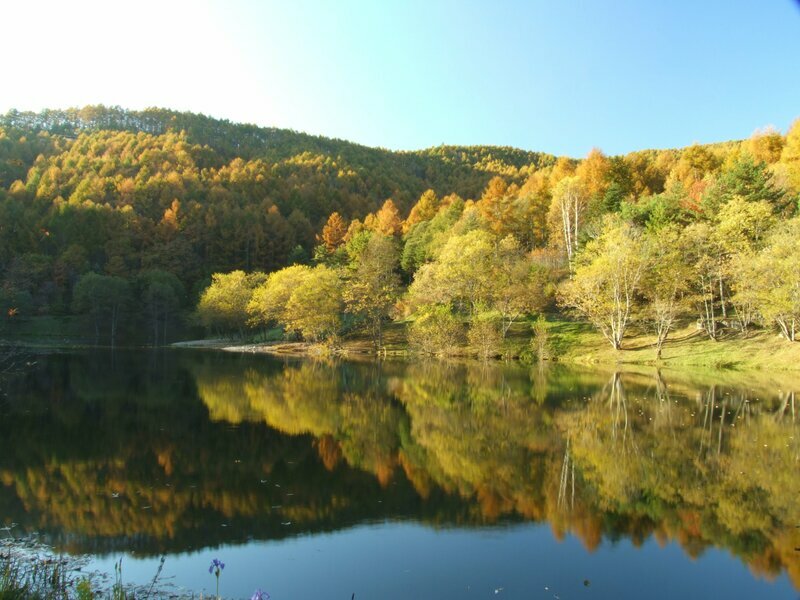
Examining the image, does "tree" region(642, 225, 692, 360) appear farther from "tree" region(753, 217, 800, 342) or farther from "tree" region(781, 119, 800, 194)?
"tree" region(781, 119, 800, 194)

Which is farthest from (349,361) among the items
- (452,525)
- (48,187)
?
(48,187)

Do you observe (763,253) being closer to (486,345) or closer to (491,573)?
(486,345)

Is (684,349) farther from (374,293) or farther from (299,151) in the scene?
(299,151)

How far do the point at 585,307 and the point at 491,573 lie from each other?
38.6m

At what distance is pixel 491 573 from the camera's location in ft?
26.4

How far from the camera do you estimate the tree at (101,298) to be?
7469 centimetres

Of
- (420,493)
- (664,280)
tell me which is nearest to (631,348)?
(664,280)

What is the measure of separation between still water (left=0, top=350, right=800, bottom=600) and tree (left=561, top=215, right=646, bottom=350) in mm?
20179

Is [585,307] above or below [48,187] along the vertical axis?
below

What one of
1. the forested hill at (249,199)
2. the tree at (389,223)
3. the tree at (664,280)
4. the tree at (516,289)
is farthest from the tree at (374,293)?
the tree at (664,280)

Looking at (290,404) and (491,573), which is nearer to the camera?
(491,573)

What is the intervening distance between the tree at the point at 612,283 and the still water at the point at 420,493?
66.2 feet

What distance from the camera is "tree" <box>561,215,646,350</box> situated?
1687 inches

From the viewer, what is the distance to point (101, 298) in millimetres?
74812
